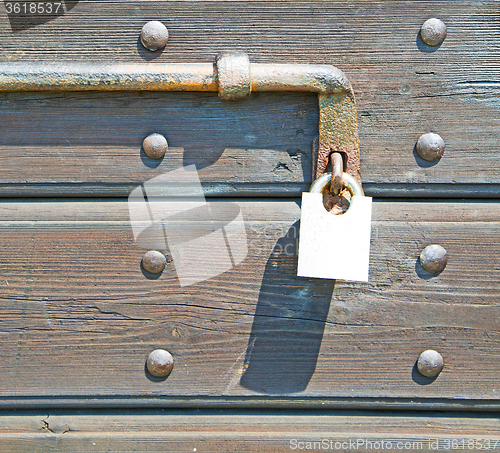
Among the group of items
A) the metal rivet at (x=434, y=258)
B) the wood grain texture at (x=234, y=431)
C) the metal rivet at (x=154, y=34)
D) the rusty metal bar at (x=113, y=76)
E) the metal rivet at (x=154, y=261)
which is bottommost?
the wood grain texture at (x=234, y=431)

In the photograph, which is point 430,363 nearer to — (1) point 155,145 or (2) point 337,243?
(2) point 337,243

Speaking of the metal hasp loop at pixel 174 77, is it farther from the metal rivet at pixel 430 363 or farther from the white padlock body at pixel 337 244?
the metal rivet at pixel 430 363

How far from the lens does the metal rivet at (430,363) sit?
61 centimetres

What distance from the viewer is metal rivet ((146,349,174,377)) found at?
1.99 ft

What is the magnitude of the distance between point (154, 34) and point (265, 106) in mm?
195

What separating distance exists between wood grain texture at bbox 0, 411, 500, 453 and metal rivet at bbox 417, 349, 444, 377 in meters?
0.09

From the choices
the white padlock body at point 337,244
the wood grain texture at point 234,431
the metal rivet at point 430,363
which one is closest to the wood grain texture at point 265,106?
the white padlock body at point 337,244

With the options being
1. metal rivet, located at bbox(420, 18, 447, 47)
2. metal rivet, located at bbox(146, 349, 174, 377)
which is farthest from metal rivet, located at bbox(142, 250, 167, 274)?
metal rivet, located at bbox(420, 18, 447, 47)

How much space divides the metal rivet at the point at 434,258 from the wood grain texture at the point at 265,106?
0.09m

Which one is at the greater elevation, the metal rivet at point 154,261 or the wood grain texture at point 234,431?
the metal rivet at point 154,261

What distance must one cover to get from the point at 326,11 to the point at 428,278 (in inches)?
17.5

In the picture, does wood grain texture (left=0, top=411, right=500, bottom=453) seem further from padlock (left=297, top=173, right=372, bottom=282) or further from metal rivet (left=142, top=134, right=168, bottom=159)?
metal rivet (left=142, top=134, right=168, bottom=159)

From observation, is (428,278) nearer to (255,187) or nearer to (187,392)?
(255,187)

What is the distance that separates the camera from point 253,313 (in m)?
0.62
